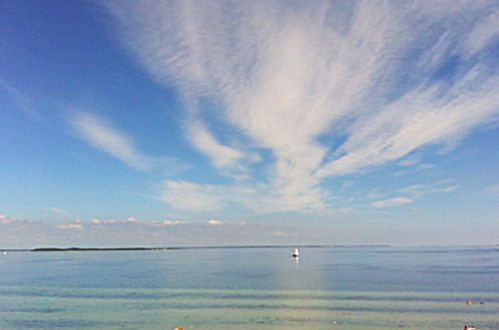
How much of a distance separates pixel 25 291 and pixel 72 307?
22198mm

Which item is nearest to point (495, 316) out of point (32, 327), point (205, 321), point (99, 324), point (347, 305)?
point (347, 305)

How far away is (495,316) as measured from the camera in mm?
37750

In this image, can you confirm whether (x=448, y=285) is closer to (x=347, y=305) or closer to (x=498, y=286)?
(x=498, y=286)

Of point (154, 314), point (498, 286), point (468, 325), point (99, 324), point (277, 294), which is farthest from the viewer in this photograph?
point (498, 286)

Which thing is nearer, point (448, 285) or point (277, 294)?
point (277, 294)

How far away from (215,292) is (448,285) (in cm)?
4141

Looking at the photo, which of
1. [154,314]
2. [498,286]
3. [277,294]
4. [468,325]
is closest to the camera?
[468,325]

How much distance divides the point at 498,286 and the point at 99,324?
63469mm

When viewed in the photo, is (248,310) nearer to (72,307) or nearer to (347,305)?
(347,305)

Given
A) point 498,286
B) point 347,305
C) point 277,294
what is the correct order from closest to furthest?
1. point 347,305
2. point 277,294
3. point 498,286

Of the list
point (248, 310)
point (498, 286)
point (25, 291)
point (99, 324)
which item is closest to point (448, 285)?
point (498, 286)

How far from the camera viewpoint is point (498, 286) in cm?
6059

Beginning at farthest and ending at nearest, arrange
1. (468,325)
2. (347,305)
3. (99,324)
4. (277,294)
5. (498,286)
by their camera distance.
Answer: (498,286) < (277,294) < (347,305) < (99,324) < (468,325)

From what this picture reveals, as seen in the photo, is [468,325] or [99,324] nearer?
[468,325]
